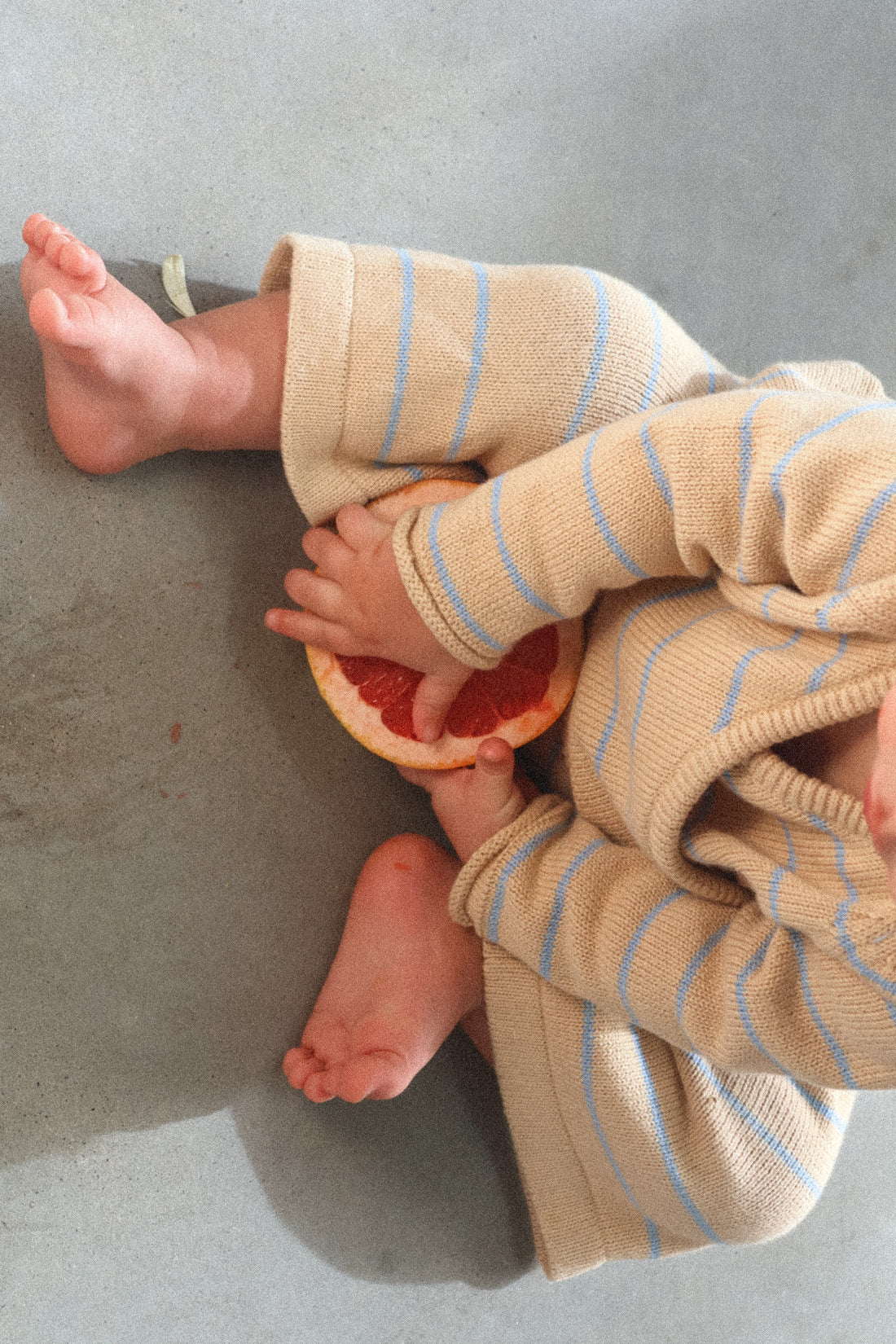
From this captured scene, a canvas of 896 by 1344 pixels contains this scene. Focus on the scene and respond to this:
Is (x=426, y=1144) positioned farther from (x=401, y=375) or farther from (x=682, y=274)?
(x=682, y=274)

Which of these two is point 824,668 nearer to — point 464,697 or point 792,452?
point 792,452

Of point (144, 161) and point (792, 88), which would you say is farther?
point (792, 88)

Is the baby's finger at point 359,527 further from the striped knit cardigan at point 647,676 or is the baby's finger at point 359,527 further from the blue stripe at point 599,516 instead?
the blue stripe at point 599,516

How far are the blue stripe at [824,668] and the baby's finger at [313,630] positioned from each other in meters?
0.37

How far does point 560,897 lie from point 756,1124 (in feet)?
0.82

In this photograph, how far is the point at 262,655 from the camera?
92 cm

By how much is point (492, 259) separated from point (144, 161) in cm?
33

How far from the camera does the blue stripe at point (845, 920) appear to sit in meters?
0.66

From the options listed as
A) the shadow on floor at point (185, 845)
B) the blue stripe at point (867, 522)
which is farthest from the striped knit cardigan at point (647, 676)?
the shadow on floor at point (185, 845)

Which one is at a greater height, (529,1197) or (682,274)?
(682,274)

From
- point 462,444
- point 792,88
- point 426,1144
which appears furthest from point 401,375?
point 426,1144

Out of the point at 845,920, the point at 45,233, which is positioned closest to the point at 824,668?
the point at 845,920

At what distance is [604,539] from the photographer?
2.43 ft

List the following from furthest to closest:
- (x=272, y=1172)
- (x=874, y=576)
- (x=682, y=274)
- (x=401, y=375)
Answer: (x=682, y=274) < (x=272, y=1172) < (x=401, y=375) < (x=874, y=576)
